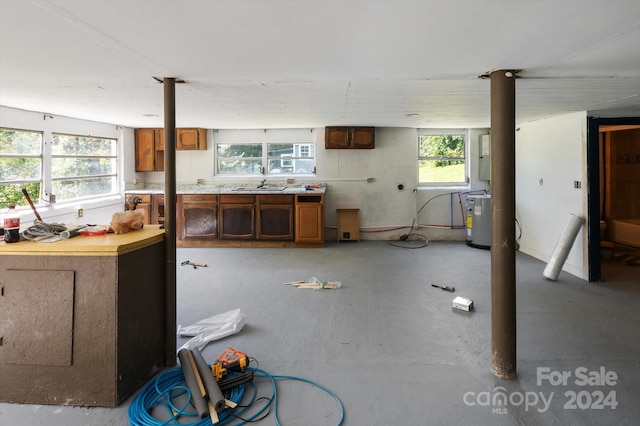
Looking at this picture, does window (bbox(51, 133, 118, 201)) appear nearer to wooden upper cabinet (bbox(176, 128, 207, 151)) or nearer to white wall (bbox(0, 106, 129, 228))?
white wall (bbox(0, 106, 129, 228))

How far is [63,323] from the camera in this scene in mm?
1926

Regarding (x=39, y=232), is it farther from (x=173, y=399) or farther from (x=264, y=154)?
(x=264, y=154)

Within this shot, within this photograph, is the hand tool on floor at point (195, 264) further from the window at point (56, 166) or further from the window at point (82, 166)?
the window at point (82, 166)

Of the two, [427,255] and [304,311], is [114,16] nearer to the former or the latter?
[304,311]

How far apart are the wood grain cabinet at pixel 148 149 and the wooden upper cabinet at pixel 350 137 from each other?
3177 millimetres

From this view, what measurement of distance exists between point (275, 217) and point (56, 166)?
3.29 m

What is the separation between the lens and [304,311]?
320 centimetres

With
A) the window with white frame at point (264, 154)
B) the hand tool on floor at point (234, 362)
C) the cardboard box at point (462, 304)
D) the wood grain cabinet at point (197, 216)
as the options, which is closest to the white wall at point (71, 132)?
the wood grain cabinet at point (197, 216)

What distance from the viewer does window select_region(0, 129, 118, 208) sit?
4180mm

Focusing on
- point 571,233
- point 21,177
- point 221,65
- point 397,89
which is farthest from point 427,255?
point 21,177

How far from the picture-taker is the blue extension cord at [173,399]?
180cm

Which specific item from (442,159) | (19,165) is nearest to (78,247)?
(19,165)

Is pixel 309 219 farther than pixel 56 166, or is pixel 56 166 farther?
pixel 309 219

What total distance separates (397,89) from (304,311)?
2.23 m
